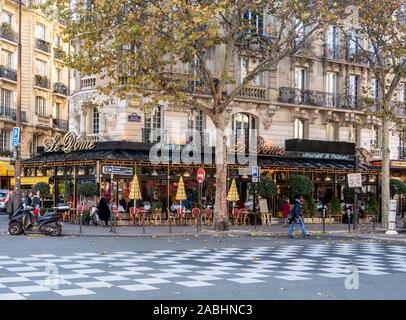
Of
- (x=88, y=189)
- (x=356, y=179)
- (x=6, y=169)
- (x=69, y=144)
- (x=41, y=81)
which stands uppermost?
(x=41, y=81)

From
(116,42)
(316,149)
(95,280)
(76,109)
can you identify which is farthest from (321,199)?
(95,280)

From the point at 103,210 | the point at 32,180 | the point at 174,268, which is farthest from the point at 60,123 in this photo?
the point at 174,268

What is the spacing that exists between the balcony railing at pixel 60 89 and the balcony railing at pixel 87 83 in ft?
76.4

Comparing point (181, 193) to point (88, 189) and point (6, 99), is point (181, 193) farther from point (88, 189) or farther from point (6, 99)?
point (6, 99)

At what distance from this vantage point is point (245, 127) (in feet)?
114

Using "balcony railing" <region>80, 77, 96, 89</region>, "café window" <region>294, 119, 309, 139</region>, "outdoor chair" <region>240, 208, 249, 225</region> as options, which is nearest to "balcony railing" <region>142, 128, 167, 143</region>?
"balcony railing" <region>80, 77, 96, 89</region>

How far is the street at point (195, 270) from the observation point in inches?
386

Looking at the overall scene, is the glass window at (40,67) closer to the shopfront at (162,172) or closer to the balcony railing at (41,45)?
the balcony railing at (41,45)

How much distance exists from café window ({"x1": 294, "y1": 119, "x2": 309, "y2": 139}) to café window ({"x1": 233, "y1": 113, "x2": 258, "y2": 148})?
3.17 metres

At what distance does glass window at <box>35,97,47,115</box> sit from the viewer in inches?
2069

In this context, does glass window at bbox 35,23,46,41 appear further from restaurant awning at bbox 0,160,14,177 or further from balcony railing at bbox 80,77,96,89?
balcony railing at bbox 80,77,96,89

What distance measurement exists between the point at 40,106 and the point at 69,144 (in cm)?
2316

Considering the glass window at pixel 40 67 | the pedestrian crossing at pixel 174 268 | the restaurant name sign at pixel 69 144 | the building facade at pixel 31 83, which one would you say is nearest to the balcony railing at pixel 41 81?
the building facade at pixel 31 83

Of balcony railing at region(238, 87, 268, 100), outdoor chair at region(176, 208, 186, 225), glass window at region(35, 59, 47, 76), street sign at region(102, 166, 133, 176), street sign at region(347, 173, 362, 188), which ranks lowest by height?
outdoor chair at region(176, 208, 186, 225)
